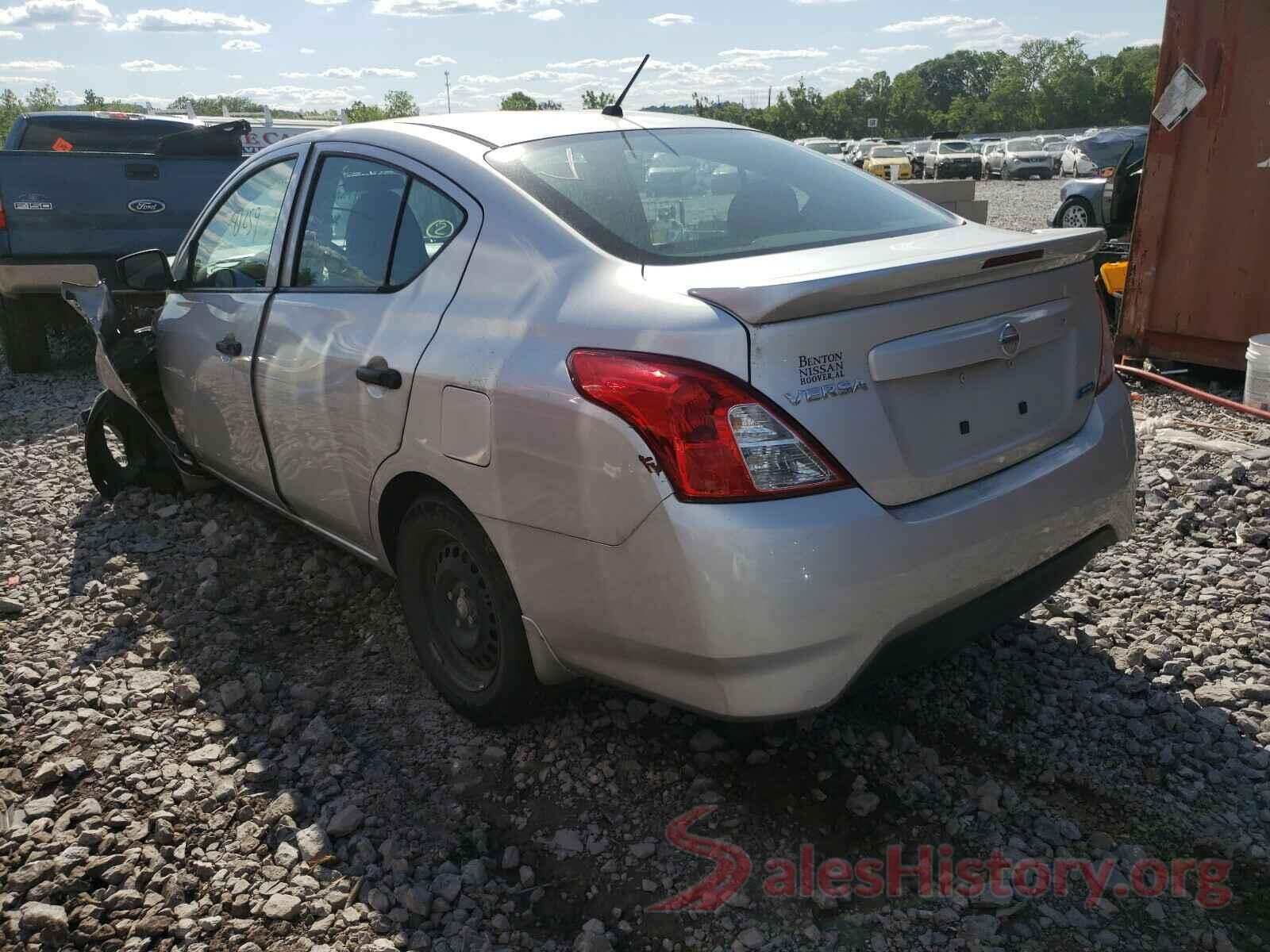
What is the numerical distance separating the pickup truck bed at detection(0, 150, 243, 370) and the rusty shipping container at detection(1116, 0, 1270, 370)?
6.83 metres

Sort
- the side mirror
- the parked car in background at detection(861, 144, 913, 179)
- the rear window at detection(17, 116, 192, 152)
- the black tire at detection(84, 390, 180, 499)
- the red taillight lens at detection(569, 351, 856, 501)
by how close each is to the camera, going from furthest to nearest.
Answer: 1. the parked car in background at detection(861, 144, 913, 179)
2. the rear window at detection(17, 116, 192, 152)
3. the black tire at detection(84, 390, 180, 499)
4. the side mirror
5. the red taillight lens at detection(569, 351, 856, 501)

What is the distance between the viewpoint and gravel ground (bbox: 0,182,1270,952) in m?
2.31

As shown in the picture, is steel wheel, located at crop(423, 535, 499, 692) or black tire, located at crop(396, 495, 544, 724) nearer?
black tire, located at crop(396, 495, 544, 724)

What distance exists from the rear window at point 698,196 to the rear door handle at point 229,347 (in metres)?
1.41

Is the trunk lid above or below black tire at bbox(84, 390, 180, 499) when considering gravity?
above

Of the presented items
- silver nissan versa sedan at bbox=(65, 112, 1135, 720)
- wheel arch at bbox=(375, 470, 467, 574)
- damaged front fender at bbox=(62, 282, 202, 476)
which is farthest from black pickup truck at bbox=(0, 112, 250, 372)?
wheel arch at bbox=(375, 470, 467, 574)

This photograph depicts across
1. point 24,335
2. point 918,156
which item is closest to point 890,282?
point 24,335

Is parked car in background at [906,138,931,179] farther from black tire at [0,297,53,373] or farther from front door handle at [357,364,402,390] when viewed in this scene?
front door handle at [357,364,402,390]

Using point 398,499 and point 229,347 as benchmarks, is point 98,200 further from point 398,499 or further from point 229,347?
point 398,499

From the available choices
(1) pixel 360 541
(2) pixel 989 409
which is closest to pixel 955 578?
(2) pixel 989 409

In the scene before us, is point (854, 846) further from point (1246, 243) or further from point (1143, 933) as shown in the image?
point (1246, 243)

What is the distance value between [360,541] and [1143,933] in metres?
2.43

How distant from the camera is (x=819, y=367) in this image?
7.07 feet

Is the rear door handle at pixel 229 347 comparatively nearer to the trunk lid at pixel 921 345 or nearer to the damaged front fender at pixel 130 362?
the damaged front fender at pixel 130 362
